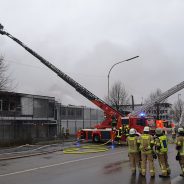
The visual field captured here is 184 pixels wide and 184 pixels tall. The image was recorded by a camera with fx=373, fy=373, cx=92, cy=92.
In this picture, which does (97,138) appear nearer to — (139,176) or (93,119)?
(139,176)

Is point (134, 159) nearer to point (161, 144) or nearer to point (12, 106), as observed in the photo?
point (161, 144)

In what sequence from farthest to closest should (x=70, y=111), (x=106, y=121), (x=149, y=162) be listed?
(x=70, y=111) < (x=106, y=121) < (x=149, y=162)

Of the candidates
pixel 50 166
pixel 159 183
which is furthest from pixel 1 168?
pixel 159 183

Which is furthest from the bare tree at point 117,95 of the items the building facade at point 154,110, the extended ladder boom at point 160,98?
the extended ladder boom at point 160,98

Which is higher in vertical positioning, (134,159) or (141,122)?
(141,122)

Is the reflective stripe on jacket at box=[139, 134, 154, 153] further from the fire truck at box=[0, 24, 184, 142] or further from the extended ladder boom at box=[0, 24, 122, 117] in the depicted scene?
the extended ladder boom at box=[0, 24, 122, 117]

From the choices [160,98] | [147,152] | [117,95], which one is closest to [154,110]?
[117,95]

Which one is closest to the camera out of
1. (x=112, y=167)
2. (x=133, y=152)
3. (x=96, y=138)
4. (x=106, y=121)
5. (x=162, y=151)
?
(x=162, y=151)

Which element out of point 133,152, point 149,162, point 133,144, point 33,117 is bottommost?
point 149,162

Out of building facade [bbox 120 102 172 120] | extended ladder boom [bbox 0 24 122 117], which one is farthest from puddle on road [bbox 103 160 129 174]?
building facade [bbox 120 102 172 120]

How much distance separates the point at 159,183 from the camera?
33.9 ft

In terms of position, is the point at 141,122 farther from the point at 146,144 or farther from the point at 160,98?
the point at 146,144

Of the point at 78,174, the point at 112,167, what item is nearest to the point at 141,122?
the point at 112,167

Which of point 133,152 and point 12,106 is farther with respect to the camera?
point 12,106
